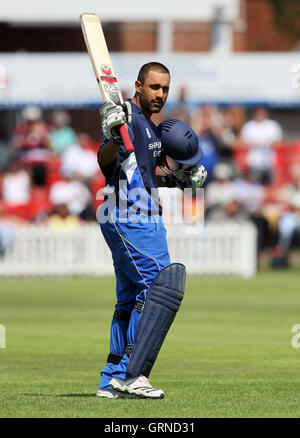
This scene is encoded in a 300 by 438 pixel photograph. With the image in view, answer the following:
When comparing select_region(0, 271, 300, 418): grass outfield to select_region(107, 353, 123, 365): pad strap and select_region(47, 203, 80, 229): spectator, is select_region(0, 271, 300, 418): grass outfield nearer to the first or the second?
select_region(107, 353, 123, 365): pad strap

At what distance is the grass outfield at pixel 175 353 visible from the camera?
271 inches

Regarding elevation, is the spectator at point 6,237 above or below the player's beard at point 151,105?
below

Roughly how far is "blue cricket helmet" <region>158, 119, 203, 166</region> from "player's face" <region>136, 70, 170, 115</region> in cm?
18

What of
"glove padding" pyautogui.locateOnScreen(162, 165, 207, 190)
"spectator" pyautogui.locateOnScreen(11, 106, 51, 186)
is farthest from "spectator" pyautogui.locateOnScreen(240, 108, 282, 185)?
"glove padding" pyautogui.locateOnScreen(162, 165, 207, 190)

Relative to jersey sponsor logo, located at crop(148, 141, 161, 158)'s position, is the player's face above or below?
above

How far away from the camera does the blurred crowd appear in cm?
2042

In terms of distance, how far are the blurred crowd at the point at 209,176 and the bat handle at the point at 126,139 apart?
12709mm

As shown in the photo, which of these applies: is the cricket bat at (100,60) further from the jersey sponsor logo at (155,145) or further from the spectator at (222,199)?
the spectator at (222,199)

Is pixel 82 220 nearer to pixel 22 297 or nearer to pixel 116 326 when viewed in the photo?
pixel 22 297

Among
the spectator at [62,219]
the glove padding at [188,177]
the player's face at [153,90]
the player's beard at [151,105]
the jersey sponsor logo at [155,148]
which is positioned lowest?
the spectator at [62,219]

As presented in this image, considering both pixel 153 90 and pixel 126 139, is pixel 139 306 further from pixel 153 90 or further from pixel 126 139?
pixel 153 90

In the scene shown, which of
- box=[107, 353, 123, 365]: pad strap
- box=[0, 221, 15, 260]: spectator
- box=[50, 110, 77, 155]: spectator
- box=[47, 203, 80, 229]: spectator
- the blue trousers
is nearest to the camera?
the blue trousers

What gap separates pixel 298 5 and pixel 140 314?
27.6 metres

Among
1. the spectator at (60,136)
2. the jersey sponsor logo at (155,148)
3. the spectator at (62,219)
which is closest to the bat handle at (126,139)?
the jersey sponsor logo at (155,148)
